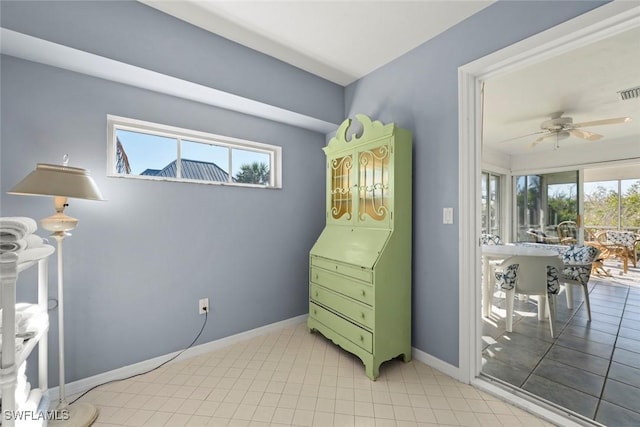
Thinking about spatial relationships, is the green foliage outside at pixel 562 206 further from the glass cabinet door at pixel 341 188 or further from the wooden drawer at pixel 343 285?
the wooden drawer at pixel 343 285

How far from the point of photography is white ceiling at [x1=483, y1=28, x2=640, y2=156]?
2.26 metres

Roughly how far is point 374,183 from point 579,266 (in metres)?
2.56

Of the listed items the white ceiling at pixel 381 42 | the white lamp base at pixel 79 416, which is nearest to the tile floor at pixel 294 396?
the white lamp base at pixel 79 416

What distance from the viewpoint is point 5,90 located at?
1556 mm

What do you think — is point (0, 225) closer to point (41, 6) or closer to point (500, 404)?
point (41, 6)

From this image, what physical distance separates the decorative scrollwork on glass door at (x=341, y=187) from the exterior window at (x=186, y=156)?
1.88 ft

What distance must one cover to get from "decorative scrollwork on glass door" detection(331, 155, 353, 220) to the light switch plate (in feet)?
2.52

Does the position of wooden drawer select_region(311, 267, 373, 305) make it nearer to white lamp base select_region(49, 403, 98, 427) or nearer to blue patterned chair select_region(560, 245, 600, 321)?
white lamp base select_region(49, 403, 98, 427)

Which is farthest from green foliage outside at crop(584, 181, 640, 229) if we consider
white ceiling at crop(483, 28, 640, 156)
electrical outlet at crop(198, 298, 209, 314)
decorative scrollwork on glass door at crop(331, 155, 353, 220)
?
electrical outlet at crop(198, 298, 209, 314)

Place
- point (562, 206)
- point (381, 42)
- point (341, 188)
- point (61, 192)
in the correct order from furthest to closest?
point (562, 206), point (341, 188), point (381, 42), point (61, 192)

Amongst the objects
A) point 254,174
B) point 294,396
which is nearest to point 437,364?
point 294,396

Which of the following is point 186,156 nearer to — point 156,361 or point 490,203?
point 156,361

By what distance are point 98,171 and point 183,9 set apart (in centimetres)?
124

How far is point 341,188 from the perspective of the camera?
98.4 inches
